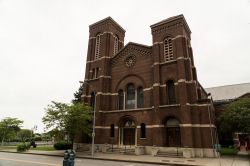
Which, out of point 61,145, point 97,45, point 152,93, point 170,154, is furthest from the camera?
point 97,45

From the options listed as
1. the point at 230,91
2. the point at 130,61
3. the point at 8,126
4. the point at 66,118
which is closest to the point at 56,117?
the point at 66,118

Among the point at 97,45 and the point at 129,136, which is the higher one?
the point at 97,45

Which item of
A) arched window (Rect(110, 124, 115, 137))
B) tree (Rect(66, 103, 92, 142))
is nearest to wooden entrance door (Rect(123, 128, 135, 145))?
arched window (Rect(110, 124, 115, 137))

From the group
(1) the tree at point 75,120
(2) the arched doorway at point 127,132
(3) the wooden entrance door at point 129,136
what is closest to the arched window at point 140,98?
(2) the arched doorway at point 127,132

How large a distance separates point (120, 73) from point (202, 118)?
47.8 ft

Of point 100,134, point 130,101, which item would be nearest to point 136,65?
point 130,101

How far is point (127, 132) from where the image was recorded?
29.7m

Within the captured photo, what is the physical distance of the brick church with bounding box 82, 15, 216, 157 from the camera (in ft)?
80.1

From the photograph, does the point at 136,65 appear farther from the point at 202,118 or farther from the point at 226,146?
the point at 226,146

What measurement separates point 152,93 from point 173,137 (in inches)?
257

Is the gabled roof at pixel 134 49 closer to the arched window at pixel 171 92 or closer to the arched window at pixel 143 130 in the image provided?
the arched window at pixel 171 92

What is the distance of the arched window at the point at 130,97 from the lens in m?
30.9

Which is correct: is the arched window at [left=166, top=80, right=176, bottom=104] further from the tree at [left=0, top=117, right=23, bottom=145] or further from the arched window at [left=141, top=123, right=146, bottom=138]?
the tree at [left=0, top=117, right=23, bottom=145]

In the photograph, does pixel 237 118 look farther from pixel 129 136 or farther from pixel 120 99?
pixel 120 99
